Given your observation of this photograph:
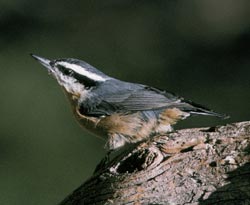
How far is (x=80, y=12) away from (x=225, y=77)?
6.19 ft

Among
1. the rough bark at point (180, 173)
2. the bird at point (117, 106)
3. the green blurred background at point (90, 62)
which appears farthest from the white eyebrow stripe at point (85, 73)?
the green blurred background at point (90, 62)

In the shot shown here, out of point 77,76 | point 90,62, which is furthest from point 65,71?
point 90,62

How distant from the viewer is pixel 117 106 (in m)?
4.90

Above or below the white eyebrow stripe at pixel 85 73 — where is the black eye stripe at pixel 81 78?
below

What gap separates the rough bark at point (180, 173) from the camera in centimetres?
335

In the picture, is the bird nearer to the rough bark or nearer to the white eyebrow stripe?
the white eyebrow stripe

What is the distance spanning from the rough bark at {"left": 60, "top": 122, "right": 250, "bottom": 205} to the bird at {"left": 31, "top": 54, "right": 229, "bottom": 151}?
0.87 metres

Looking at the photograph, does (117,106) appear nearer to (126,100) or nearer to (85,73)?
(126,100)

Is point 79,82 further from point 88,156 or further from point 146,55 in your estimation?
point 146,55

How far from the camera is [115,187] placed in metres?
3.59

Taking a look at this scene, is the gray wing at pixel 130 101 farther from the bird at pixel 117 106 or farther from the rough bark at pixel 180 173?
the rough bark at pixel 180 173

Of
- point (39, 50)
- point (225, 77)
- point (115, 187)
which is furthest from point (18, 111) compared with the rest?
point (115, 187)

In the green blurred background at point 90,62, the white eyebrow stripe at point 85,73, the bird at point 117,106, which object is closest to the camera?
the bird at point 117,106

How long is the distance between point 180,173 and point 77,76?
1669 millimetres
